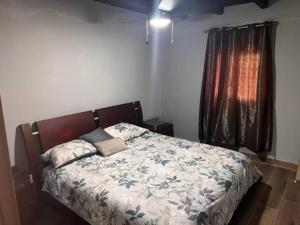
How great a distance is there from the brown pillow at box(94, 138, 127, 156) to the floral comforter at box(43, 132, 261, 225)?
70 millimetres

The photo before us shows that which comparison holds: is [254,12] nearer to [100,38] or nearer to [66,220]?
[100,38]

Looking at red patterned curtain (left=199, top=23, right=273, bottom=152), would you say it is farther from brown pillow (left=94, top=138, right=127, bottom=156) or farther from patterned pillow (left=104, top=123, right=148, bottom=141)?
brown pillow (left=94, top=138, right=127, bottom=156)

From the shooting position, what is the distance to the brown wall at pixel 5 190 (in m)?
0.67

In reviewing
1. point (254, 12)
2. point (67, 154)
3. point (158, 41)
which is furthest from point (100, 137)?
point (254, 12)

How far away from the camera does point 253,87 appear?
337 cm

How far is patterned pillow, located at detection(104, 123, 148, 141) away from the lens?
3051 millimetres

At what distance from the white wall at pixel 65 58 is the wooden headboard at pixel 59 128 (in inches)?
4.2

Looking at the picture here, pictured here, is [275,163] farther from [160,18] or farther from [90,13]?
[90,13]

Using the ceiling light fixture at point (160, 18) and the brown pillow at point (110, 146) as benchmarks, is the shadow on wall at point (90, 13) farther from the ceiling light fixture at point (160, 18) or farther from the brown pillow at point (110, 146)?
the brown pillow at point (110, 146)

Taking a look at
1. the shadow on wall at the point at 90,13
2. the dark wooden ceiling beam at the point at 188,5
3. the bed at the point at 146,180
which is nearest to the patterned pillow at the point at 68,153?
the bed at the point at 146,180

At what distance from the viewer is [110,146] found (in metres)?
2.72

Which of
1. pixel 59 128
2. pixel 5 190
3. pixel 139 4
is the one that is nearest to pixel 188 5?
pixel 139 4

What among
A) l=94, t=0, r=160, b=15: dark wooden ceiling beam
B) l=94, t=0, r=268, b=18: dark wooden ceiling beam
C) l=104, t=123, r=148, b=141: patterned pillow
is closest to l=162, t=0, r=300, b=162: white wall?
l=94, t=0, r=268, b=18: dark wooden ceiling beam

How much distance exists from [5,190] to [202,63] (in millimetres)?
3568
